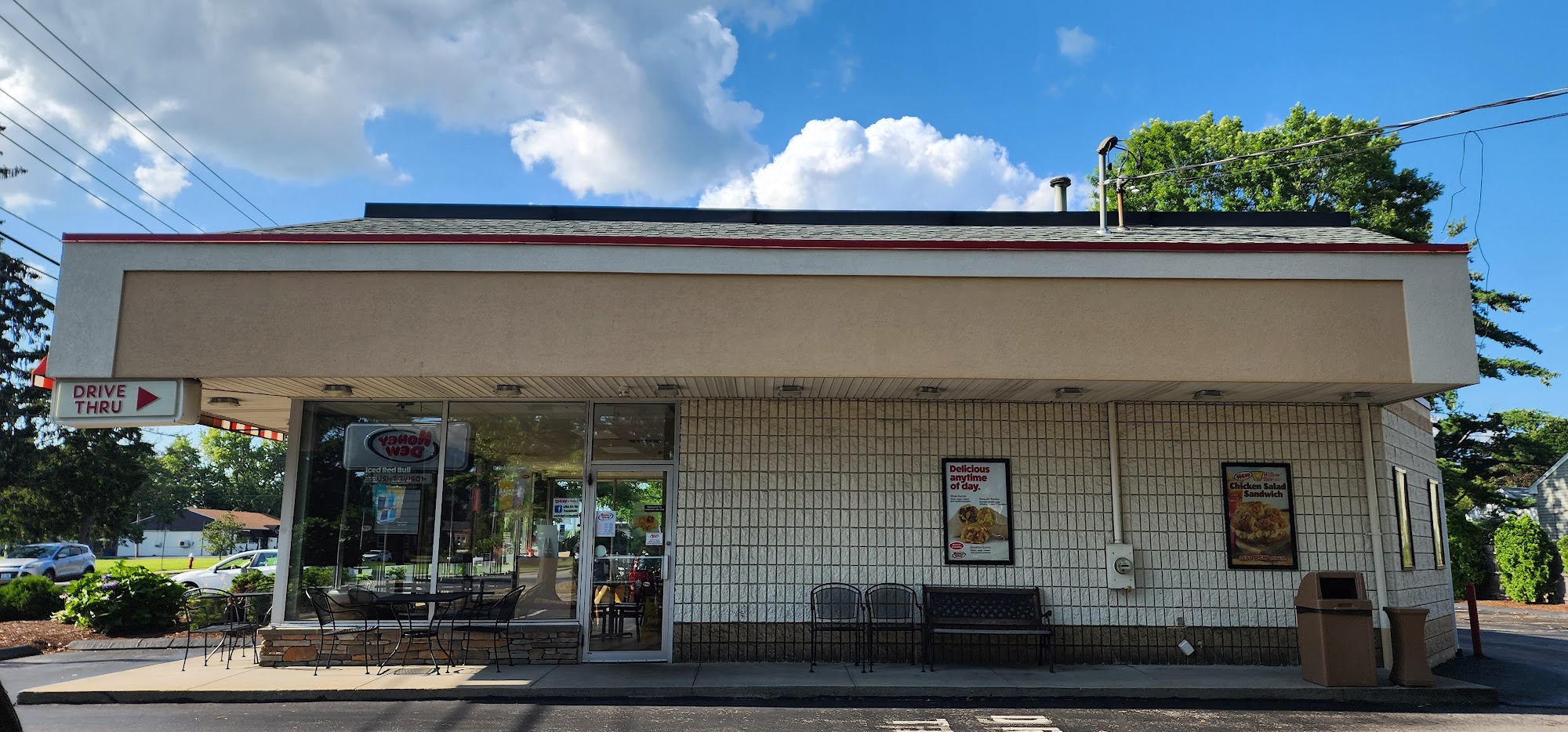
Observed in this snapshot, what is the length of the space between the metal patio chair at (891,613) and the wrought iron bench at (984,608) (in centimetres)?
18

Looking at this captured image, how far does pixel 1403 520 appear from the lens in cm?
1162

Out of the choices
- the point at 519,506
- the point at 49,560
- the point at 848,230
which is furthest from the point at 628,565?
the point at 49,560

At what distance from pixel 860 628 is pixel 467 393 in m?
5.22

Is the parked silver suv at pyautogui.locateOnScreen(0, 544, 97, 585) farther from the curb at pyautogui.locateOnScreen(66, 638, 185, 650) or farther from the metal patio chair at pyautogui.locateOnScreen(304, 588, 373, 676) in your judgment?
the metal patio chair at pyautogui.locateOnScreen(304, 588, 373, 676)

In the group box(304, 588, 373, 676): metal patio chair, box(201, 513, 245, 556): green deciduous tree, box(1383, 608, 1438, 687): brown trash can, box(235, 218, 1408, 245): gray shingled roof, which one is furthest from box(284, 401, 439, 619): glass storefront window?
box(201, 513, 245, 556): green deciduous tree

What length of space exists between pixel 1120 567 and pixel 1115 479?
39.7 inches

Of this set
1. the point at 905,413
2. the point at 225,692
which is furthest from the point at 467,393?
the point at 905,413

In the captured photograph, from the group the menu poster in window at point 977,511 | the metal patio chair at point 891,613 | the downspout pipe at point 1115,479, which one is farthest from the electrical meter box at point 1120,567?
the metal patio chair at point 891,613

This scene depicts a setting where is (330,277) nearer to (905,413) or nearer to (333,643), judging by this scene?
(333,643)

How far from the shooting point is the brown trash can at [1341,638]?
9.67m

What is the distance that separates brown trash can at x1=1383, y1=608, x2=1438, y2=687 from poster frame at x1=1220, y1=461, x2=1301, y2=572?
131cm

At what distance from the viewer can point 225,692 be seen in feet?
30.1

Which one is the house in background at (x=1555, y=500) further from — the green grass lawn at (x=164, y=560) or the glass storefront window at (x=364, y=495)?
the green grass lawn at (x=164, y=560)

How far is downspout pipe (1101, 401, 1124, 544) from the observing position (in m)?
11.0
